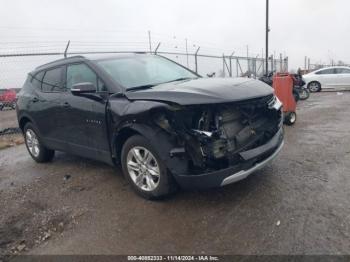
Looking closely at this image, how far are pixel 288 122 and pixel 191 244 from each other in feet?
18.7

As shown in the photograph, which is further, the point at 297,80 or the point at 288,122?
the point at 297,80

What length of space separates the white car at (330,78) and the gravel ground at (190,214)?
15.1 meters

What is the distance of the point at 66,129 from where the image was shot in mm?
5359

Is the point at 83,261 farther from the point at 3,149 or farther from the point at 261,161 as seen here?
the point at 3,149

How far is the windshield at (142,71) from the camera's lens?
4.66m

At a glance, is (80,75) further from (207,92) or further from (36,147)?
(207,92)

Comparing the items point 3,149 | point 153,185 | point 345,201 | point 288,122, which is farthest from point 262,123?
point 3,149

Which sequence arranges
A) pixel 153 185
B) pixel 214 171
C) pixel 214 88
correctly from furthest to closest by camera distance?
1. pixel 153 185
2. pixel 214 88
3. pixel 214 171

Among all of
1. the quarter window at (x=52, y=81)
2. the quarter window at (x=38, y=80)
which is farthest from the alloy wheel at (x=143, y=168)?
the quarter window at (x=38, y=80)

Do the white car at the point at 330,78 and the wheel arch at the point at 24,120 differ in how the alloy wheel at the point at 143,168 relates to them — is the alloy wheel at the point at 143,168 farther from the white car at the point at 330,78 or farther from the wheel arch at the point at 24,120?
the white car at the point at 330,78

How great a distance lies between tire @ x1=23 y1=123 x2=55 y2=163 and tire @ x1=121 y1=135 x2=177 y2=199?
8.68 ft

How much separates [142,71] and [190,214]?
2200mm

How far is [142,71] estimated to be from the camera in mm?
4996

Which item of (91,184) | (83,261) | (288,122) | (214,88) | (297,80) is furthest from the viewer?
(297,80)
